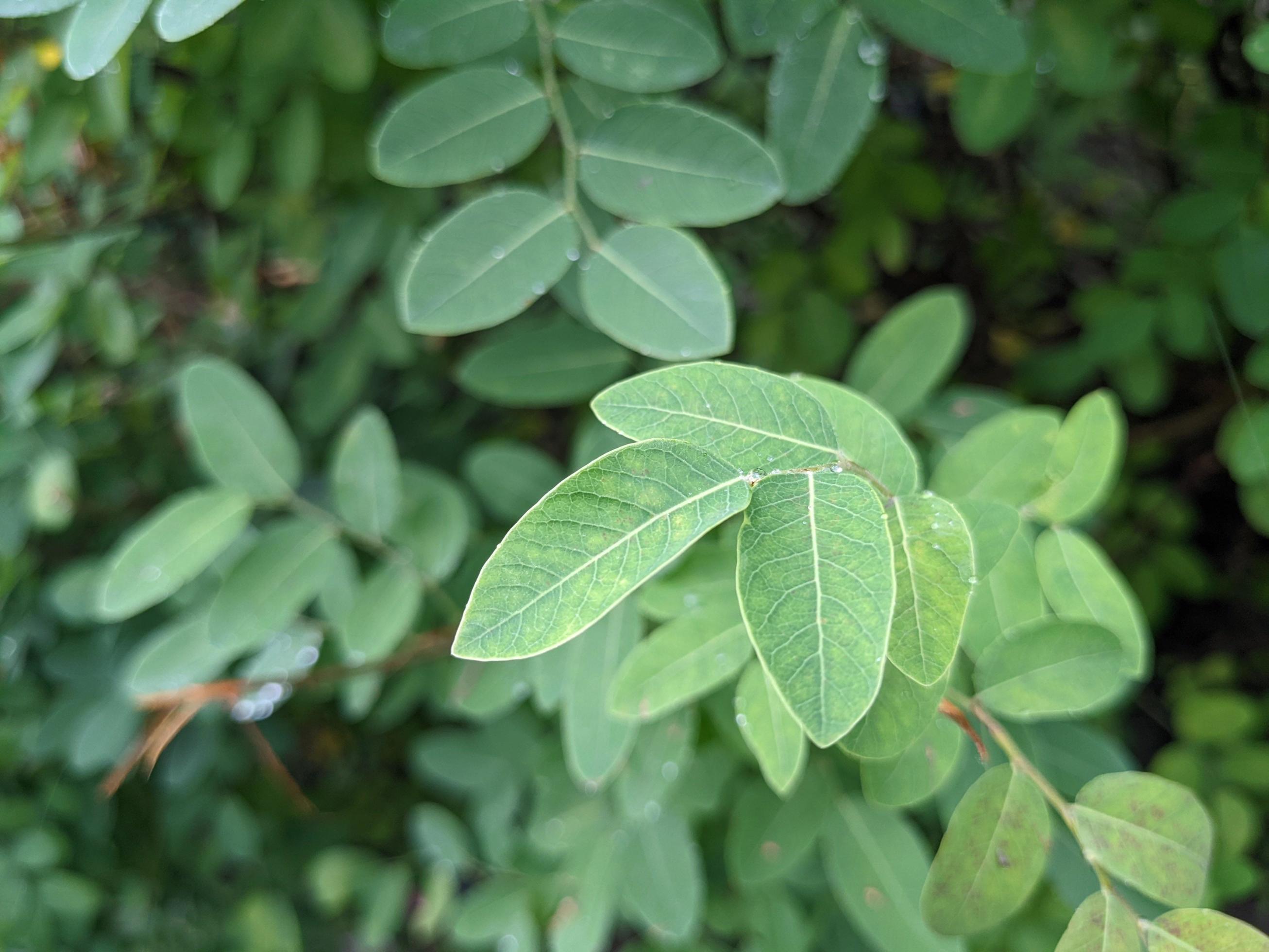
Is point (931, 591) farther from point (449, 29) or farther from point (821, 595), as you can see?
point (449, 29)

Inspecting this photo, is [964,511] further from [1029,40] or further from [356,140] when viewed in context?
[356,140]

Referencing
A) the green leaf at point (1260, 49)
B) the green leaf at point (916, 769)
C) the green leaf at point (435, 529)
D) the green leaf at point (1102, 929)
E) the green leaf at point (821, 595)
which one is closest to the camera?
the green leaf at point (821, 595)

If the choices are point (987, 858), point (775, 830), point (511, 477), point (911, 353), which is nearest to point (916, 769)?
point (987, 858)

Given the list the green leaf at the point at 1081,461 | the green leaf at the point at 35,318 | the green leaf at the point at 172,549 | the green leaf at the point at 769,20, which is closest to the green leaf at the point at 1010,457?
the green leaf at the point at 1081,461

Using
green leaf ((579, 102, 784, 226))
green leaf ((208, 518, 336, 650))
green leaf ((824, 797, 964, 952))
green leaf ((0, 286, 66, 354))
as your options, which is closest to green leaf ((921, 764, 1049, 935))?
green leaf ((824, 797, 964, 952))

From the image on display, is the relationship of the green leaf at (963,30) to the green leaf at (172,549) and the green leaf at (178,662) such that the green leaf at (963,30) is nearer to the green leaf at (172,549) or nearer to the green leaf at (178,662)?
the green leaf at (172,549)

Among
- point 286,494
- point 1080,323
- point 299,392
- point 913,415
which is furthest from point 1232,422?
point 299,392
